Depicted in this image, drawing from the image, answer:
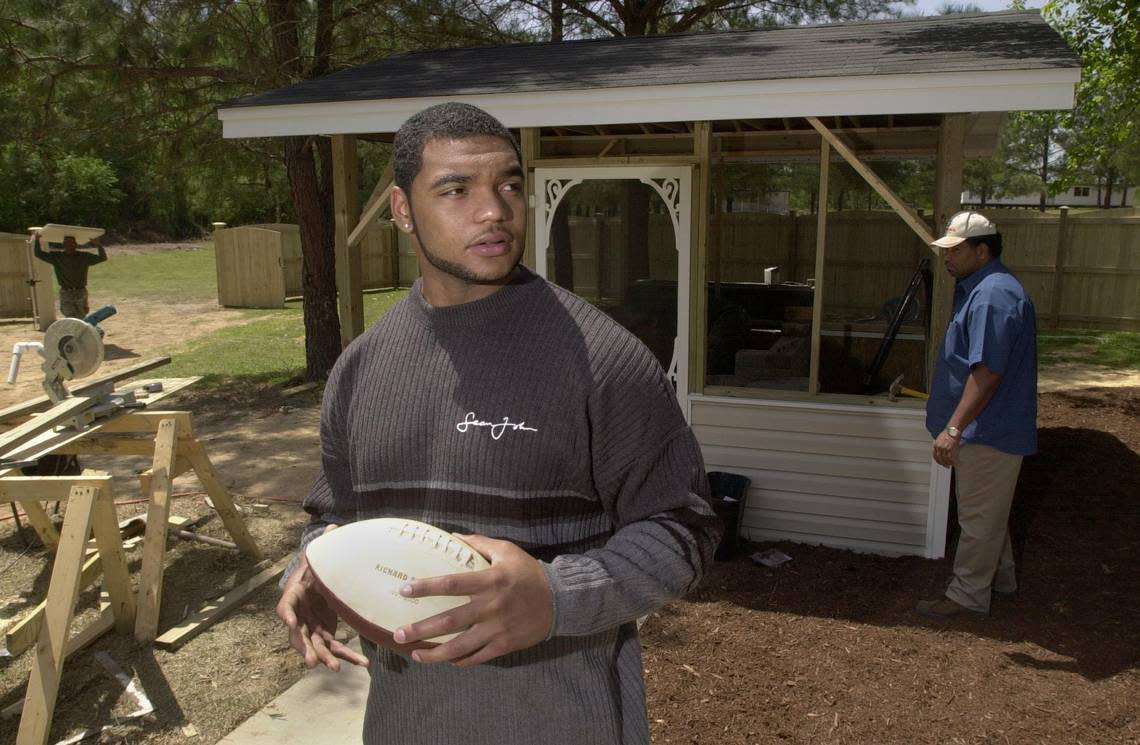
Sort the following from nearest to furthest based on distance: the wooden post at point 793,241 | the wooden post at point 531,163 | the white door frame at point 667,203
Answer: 1. the white door frame at point 667,203
2. the wooden post at point 531,163
3. the wooden post at point 793,241

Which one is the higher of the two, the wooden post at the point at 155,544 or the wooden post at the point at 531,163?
the wooden post at the point at 531,163

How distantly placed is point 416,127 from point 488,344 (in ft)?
1.13

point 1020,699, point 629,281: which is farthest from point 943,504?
point 629,281

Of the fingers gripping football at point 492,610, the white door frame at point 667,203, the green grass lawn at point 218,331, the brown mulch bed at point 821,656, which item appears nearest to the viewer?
the fingers gripping football at point 492,610

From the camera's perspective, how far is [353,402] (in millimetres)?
1467

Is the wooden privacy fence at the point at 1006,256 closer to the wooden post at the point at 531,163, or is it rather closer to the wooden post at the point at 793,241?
the wooden post at the point at 793,241

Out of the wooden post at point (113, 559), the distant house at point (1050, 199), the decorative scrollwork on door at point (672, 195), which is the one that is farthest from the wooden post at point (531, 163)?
the distant house at point (1050, 199)

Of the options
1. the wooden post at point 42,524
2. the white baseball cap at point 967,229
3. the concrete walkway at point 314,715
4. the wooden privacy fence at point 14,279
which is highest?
the white baseball cap at point 967,229

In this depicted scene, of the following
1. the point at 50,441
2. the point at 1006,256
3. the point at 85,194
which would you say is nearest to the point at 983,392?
the point at 50,441

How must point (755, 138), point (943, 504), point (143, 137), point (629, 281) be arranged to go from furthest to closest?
point (143, 137), point (755, 138), point (629, 281), point (943, 504)

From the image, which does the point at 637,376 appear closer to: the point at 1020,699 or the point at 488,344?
the point at 488,344

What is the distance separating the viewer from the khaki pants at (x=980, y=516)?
4.02m

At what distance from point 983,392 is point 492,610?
332 cm

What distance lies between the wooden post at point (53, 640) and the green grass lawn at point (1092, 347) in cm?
1084
